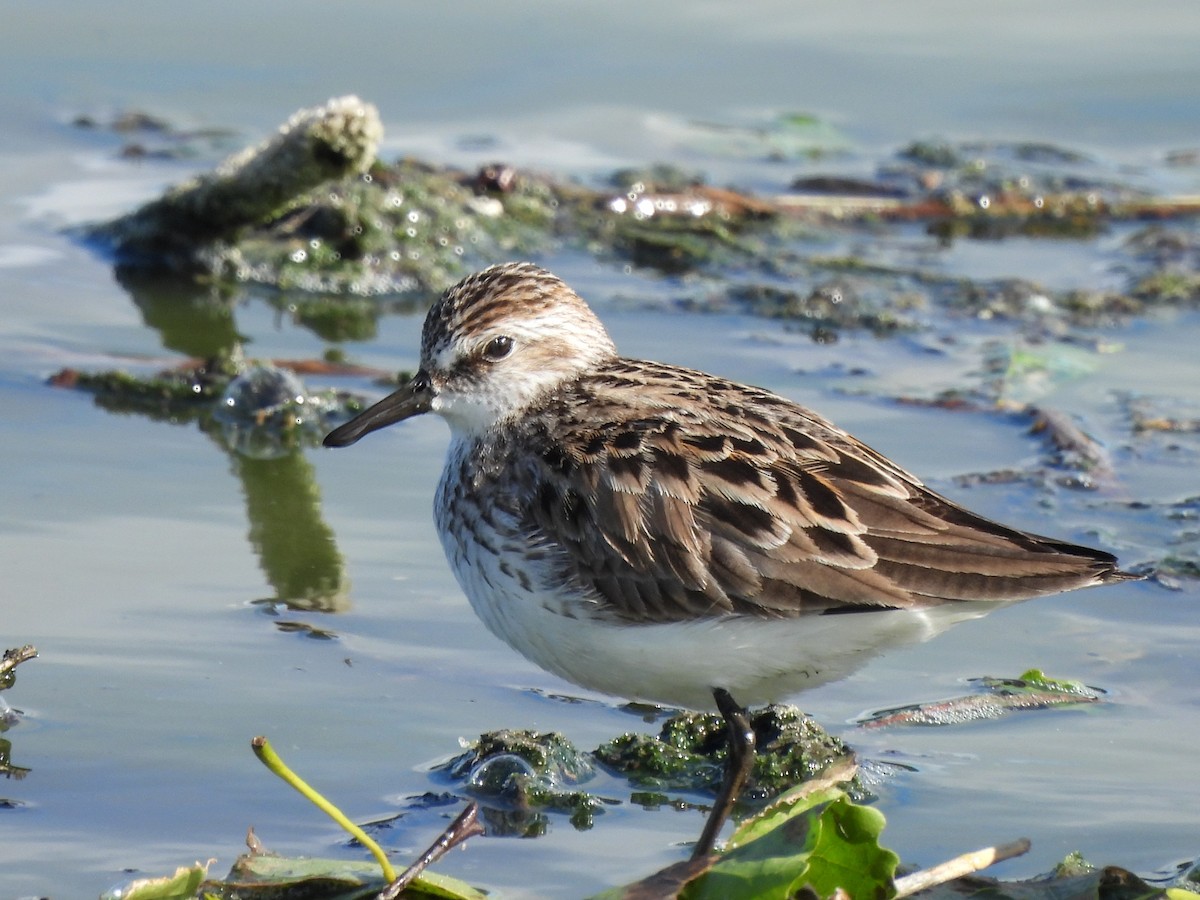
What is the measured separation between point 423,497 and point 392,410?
118 cm

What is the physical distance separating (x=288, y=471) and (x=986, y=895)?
3.77 m

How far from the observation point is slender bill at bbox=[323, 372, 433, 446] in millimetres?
6152

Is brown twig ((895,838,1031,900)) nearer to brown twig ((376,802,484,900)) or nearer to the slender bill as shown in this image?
brown twig ((376,802,484,900))

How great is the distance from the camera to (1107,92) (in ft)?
44.3

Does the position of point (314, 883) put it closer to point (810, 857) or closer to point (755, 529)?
point (810, 857)

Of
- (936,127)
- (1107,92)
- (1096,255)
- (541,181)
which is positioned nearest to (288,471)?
(541,181)

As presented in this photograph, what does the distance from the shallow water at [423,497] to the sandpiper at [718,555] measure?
1.39ft

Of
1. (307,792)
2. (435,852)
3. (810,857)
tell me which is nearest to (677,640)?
(810,857)

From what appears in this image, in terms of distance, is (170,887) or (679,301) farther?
(679,301)

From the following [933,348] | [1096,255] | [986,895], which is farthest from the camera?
[1096,255]

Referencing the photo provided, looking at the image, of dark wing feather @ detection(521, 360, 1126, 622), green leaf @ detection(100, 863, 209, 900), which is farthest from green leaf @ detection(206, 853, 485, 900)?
dark wing feather @ detection(521, 360, 1126, 622)

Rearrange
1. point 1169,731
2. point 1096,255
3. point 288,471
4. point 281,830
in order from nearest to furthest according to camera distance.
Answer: point 281,830 < point 1169,731 < point 288,471 < point 1096,255

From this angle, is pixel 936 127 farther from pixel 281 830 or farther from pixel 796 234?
pixel 281 830

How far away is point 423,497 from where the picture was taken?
737 cm
